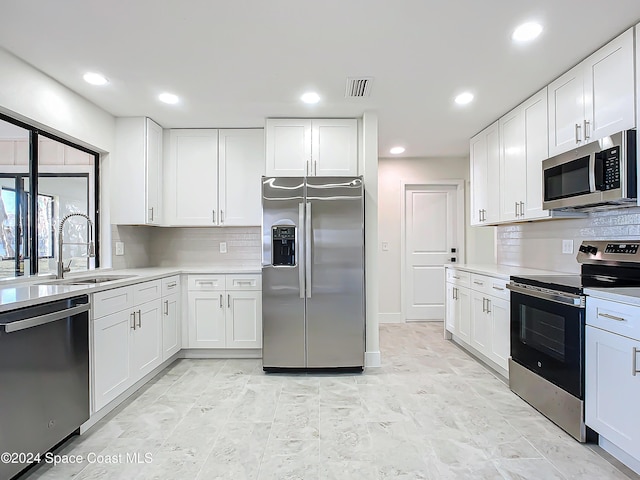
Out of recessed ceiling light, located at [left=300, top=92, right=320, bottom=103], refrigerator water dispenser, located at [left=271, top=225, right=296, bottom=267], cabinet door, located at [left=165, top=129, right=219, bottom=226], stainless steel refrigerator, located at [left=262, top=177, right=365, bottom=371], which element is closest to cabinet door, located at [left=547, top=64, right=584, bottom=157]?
stainless steel refrigerator, located at [left=262, top=177, right=365, bottom=371]

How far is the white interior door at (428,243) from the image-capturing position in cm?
540

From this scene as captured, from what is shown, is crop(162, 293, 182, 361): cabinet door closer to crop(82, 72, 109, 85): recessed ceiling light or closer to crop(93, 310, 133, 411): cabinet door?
crop(93, 310, 133, 411): cabinet door

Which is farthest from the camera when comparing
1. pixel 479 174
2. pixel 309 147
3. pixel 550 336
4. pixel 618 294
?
pixel 479 174

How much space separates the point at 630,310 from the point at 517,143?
196 centimetres

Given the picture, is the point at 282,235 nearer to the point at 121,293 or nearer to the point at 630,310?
the point at 121,293

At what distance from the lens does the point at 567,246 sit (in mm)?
3066

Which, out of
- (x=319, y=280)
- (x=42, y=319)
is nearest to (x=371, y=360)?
(x=319, y=280)

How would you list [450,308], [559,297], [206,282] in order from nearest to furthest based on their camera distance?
[559,297], [206,282], [450,308]

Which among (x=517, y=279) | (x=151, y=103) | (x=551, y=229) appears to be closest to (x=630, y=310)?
(x=517, y=279)

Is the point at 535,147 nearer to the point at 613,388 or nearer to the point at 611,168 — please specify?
the point at 611,168

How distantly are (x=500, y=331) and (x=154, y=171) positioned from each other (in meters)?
3.56

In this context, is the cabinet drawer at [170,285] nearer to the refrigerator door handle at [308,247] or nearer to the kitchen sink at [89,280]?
the kitchen sink at [89,280]

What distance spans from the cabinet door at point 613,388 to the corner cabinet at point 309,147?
7.75 ft

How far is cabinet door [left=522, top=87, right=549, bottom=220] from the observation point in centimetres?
293
